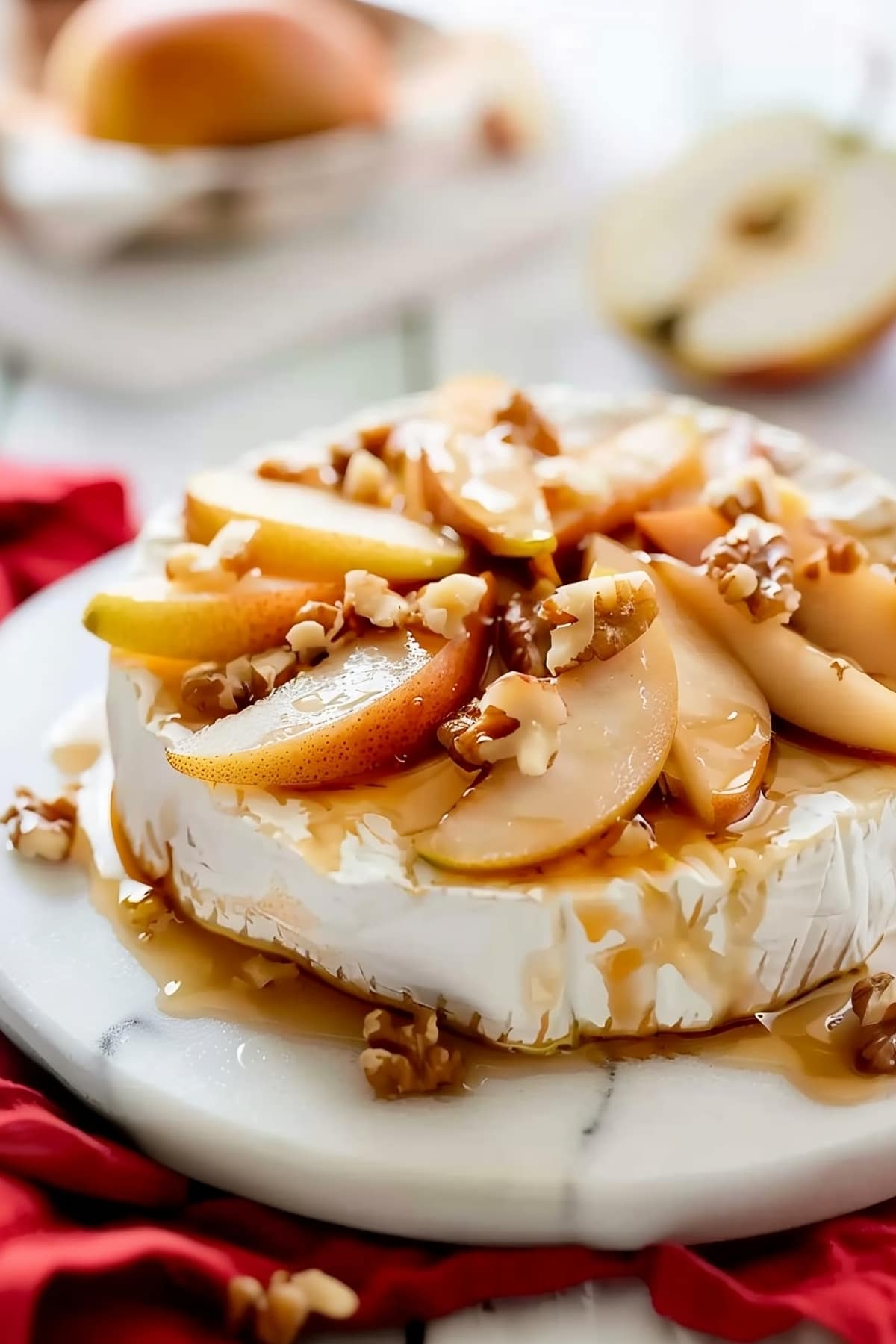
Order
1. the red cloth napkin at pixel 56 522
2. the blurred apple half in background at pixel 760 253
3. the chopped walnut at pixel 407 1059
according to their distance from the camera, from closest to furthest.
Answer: the chopped walnut at pixel 407 1059 < the red cloth napkin at pixel 56 522 < the blurred apple half in background at pixel 760 253

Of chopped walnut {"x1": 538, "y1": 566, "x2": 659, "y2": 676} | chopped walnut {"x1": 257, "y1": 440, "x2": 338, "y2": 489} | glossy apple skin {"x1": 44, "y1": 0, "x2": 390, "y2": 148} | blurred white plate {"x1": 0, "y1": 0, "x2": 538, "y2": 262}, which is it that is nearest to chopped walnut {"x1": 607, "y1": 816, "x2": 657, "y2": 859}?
chopped walnut {"x1": 538, "y1": 566, "x2": 659, "y2": 676}

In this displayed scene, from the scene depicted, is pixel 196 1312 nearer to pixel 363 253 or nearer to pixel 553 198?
pixel 363 253

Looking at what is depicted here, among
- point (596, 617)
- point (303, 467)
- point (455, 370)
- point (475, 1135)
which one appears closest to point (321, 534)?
point (303, 467)

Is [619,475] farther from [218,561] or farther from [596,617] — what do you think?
[218,561]

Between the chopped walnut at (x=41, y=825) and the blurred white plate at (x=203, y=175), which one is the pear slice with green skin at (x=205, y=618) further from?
the blurred white plate at (x=203, y=175)

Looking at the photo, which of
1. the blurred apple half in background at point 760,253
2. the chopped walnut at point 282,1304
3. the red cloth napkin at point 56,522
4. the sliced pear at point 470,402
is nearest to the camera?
the chopped walnut at point 282,1304

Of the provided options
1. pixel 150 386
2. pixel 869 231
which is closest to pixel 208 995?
pixel 150 386

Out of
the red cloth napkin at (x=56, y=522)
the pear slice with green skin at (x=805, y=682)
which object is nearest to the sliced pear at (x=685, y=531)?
the pear slice with green skin at (x=805, y=682)
